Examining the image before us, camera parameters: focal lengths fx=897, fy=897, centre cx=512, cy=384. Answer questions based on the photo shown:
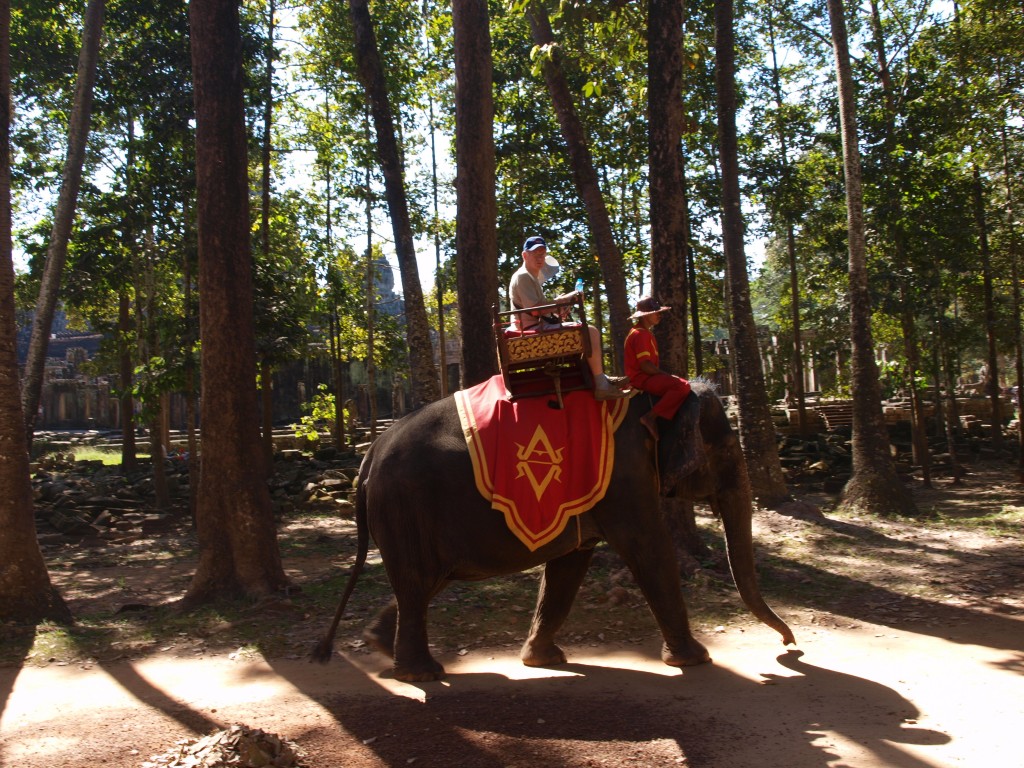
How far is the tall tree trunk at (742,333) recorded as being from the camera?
14.3 m

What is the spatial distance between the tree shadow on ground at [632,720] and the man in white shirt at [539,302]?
2142 millimetres

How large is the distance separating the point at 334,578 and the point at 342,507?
703cm

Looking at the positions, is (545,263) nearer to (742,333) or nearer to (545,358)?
(545,358)

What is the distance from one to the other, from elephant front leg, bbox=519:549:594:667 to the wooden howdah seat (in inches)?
57.9

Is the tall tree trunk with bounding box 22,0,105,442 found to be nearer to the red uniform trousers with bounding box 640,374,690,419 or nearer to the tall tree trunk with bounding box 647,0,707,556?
the tall tree trunk with bounding box 647,0,707,556

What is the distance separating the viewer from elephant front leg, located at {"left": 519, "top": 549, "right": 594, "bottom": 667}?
7.16 metres

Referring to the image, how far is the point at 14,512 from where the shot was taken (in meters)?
8.87

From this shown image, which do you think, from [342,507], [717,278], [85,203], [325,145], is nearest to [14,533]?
[342,507]

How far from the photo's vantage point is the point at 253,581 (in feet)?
31.2

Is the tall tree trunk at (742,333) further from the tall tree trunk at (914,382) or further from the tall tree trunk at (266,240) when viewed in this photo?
the tall tree trunk at (266,240)

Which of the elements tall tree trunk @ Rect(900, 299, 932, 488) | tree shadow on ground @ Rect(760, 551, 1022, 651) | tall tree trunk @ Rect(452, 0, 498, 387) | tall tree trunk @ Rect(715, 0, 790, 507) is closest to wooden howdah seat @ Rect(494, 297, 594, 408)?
tall tree trunk @ Rect(452, 0, 498, 387)

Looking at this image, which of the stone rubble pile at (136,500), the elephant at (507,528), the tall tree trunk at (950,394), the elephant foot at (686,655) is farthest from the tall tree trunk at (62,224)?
the tall tree trunk at (950,394)

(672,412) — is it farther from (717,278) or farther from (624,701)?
(717,278)

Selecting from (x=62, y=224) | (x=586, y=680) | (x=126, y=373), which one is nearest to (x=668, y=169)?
(x=586, y=680)
